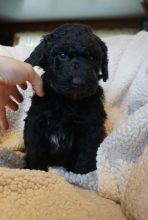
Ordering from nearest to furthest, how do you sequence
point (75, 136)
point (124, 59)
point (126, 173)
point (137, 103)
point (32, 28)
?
point (126, 173)
point (75, 136)
point (137, 103)
point (124, 59)
point (32, 28)

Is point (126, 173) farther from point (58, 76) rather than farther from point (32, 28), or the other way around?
point (32, 28)

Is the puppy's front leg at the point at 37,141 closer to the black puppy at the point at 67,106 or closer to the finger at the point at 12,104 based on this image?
the black puppy at the point at 67,106

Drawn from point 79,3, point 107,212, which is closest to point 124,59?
point 79,3

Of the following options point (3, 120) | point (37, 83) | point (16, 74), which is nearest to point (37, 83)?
point (37, 83)

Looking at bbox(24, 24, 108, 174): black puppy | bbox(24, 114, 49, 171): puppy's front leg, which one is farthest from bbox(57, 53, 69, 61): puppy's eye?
bbox(24, 114, 49, 171): puppy's front leg

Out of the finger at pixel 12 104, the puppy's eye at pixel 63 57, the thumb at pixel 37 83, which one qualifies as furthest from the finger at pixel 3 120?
the puppy's eye at pixel 63 57

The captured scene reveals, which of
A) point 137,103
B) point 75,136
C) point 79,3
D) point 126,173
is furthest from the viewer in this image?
point 79,3

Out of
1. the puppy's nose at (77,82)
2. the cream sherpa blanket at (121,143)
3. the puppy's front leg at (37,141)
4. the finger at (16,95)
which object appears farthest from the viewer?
the finger at (16,95)
